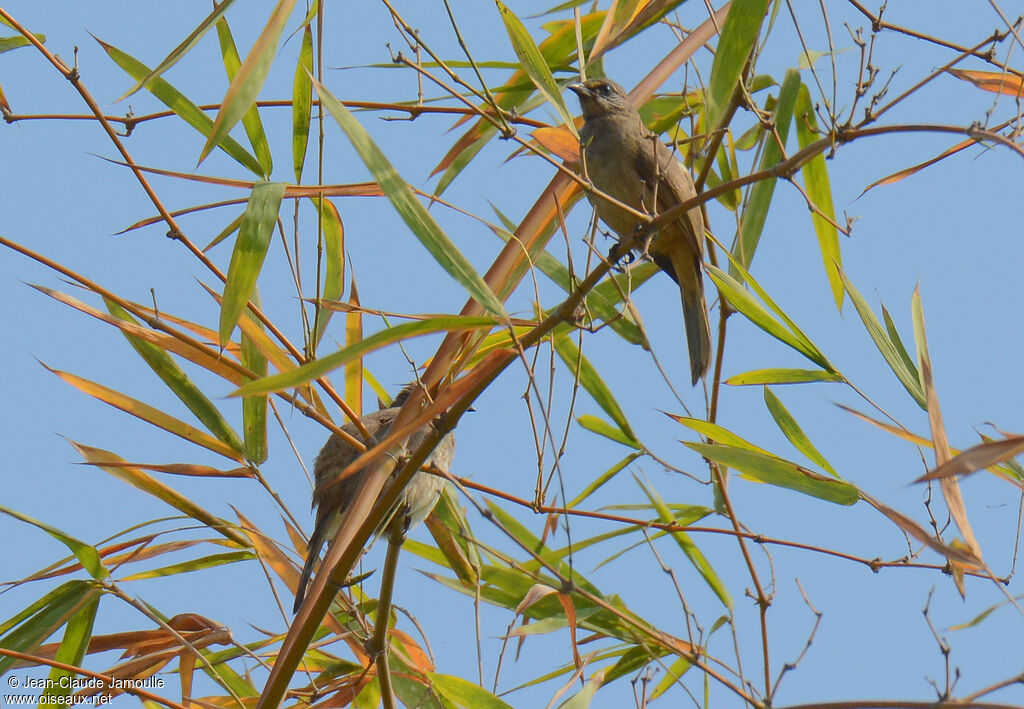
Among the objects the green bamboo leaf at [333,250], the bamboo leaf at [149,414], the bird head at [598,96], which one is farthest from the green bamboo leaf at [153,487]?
the bird head at [598,96]

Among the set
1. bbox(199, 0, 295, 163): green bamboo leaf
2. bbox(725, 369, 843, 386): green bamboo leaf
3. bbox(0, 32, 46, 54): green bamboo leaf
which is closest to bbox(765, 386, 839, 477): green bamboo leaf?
bbox(725, 369, 843, 386): green bamboo leaf

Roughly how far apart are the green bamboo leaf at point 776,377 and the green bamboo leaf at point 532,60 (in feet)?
3.17

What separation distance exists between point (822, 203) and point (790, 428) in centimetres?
63

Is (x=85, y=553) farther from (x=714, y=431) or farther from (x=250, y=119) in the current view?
(x=714, y=431)

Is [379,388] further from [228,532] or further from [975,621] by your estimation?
[975,621]

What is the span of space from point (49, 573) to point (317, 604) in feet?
3.02

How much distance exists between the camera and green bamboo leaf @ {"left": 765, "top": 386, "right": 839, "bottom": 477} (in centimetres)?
279

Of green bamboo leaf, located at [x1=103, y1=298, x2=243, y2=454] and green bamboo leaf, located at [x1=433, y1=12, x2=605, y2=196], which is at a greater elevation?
green bamboo leaf, located at [x1=433, y1=12, x2=605, y2=196]

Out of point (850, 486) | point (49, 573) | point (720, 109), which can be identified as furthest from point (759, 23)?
point (49, 573)

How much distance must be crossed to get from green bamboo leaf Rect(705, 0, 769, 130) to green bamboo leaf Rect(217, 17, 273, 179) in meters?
1.13

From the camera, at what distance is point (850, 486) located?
2.30 meters

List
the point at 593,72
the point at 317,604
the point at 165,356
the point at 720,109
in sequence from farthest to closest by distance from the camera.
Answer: the point at 593,72, the point at 165,356, the point at 317,604, the point at 720,109

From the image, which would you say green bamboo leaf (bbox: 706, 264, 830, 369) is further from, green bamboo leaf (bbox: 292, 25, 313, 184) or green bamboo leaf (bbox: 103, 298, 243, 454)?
green bamboo leaf (bbox: 103, 298, 243, 454)

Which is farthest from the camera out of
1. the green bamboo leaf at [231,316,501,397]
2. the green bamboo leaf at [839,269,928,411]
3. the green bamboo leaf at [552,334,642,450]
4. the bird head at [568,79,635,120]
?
the bird head at [568,79,635,120]
